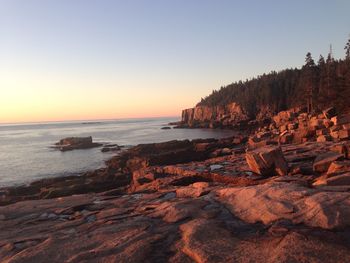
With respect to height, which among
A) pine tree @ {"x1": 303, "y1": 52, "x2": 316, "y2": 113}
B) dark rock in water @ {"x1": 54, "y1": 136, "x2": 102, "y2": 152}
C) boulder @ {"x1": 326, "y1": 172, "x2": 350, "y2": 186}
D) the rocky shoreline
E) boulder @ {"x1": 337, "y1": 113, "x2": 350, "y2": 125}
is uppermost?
pine tree @ {"x1": 303, "y1": 52, "x2": 316, "y2": 113}

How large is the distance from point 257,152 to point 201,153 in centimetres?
1685

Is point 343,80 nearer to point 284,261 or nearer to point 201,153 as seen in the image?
point 201,153

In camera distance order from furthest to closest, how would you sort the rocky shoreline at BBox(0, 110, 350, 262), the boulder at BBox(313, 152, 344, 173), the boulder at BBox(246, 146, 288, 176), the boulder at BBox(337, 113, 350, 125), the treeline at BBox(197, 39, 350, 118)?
the treeline at BBox(197, 39, 350, 118)
the boulder at BBox(337, 113, 350, 125)
the boulder at BBox(246, 146, 288, 176)
the boulder at BBox(313, 152, 344, 173)
the rocky shoreline at BBox(0, 110, 350, 262)

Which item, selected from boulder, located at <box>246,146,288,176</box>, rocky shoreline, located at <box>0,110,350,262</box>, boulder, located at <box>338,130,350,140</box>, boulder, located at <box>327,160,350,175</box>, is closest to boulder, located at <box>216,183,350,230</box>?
rocky shoreline, located at <box>0,110,350,262</box>

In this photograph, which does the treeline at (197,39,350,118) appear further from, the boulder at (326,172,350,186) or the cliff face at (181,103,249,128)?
the boulder at (326,172,350,186)

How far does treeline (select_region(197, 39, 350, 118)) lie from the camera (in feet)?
169

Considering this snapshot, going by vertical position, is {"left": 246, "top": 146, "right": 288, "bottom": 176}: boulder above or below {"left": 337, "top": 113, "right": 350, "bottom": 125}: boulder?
below

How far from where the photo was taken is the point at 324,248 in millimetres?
6742

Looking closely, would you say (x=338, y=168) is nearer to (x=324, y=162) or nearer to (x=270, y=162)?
(x=324, y=162)

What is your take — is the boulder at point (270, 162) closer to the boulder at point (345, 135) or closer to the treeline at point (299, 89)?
the boulder at point (345, 135)

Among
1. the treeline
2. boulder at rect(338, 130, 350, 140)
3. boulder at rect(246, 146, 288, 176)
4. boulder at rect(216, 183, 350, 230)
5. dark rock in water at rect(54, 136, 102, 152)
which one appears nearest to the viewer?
boulder at rect(216, 183, 350, 230)

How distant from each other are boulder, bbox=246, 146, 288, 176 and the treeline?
1326 inches

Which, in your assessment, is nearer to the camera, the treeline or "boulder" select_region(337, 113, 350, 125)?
"boulder" select_region(337, 113, 350, 125)

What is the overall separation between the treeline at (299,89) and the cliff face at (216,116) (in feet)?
11.2
